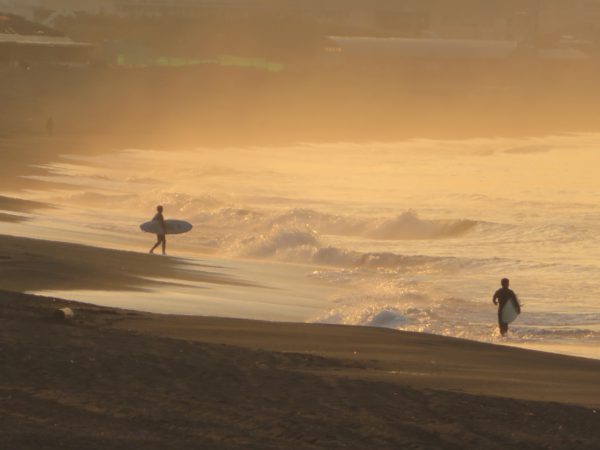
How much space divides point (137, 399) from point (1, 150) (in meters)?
35.1

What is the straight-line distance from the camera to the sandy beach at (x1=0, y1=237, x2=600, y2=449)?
870 cm

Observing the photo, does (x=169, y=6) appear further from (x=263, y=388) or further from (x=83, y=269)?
(x=263, y=388)

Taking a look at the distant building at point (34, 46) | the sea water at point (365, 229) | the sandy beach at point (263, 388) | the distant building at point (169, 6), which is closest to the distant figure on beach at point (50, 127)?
the sea water at point (365, 229)

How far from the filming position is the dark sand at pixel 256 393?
866 cm

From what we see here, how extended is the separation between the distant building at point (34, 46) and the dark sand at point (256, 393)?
55888mm

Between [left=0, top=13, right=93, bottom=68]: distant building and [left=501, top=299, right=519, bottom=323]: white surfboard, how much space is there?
52.7 m

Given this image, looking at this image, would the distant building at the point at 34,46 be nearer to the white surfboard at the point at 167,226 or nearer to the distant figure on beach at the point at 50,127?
the distant figure on beach at the point at 50,127

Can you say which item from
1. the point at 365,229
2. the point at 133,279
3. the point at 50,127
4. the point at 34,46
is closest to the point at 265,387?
the point at 133,279

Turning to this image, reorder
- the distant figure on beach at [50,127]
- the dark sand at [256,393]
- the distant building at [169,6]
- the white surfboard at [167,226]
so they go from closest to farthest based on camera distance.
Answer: the dark sand at [256,393] < the white surfboard at [167,226] < the distant figure on beach at [50,127] < the distant building at [169,6]

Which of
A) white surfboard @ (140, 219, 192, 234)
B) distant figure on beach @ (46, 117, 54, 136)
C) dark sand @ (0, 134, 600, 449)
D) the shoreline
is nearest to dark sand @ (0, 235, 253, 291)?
the shoreline

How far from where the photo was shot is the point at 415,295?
18828 mm

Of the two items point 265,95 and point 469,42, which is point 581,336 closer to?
point 265,95

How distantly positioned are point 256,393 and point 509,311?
21.0ft

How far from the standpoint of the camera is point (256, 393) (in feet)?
32.0
